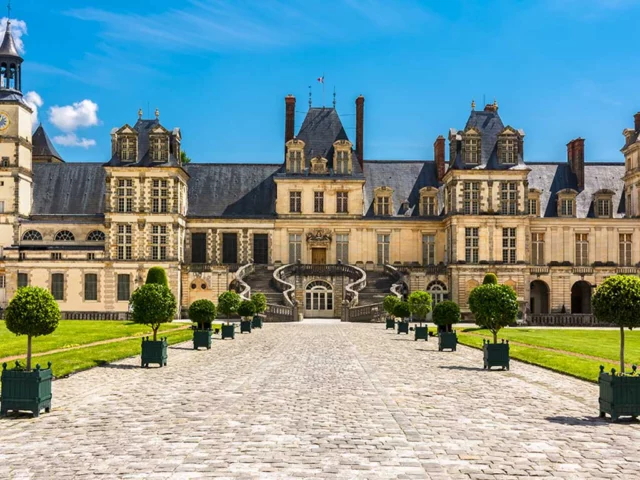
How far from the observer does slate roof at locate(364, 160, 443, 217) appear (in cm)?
5972

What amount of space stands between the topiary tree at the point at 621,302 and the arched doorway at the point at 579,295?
4542cm

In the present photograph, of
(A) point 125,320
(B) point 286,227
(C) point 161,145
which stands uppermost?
(C) point 161,145

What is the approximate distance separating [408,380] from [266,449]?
812 cm

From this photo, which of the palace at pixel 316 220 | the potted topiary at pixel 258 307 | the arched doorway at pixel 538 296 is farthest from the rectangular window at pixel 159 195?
the arched doorway at pixel 538 296

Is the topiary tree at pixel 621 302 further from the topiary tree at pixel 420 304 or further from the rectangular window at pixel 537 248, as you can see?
the rectangular window at pixel 537 248

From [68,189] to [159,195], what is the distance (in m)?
9.77

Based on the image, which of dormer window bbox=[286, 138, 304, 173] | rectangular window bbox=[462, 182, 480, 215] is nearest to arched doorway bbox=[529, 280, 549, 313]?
rectangular window bbox=[462, 182, 480, 215]

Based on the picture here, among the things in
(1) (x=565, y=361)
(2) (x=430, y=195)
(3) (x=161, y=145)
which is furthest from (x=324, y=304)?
(1) (x=565, y=361)

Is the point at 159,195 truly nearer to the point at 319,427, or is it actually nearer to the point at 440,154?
the point at 440,154

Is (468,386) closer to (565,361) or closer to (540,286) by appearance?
(565,361)

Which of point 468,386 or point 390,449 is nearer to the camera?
point 390,449

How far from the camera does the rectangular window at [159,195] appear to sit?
5462cm

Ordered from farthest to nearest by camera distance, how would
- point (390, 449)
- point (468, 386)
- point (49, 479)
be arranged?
point (468, 386) < point (390, 449) < point (49, 479)

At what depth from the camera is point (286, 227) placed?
57.9m
